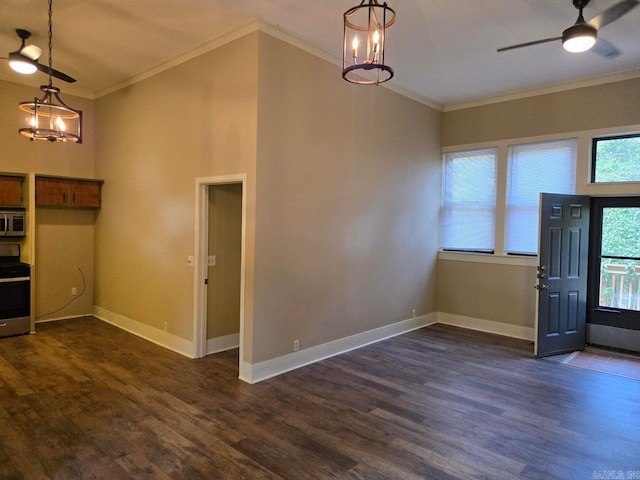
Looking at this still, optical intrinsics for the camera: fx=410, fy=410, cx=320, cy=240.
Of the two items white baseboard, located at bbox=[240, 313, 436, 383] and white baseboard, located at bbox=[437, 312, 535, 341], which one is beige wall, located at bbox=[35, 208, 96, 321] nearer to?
white baseboard, located at bbox=[240, 313, 436, 383]

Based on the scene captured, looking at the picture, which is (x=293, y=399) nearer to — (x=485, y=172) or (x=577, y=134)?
(x=485, y=172)

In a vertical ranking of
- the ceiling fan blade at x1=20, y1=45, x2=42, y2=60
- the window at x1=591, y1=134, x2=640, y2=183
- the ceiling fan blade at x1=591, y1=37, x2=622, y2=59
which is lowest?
the window at x1=591, y1=134, x2=640, y2=183

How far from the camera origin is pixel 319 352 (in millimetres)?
4754

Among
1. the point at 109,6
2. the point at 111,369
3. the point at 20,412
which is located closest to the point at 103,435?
the point at 20,412

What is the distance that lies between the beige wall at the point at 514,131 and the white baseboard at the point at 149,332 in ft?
13.3

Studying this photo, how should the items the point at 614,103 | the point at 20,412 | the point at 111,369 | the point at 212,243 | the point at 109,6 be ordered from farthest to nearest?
the point at 614,103 < the point at 212,243 < the point at 111,369 < the point at 109,6 < the point at 20,412

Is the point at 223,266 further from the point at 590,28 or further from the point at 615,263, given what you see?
the point at 615,263

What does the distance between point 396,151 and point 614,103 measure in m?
2.76

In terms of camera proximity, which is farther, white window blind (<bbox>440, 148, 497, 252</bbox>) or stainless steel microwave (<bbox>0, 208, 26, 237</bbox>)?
white window blind (<bbox>440, 148, 497, 252</bbox>)

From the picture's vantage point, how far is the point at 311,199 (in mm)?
4562

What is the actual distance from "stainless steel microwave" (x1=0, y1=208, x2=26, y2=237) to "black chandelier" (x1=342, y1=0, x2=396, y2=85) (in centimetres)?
478

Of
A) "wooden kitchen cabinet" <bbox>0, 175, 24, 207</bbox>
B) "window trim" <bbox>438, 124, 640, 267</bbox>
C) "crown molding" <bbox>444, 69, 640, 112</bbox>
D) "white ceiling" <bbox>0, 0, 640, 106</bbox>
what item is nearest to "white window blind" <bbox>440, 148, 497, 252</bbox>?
"window trim" <bbox>438, 124, 640, 267</bbox>

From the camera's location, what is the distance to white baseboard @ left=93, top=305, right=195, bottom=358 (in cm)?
485

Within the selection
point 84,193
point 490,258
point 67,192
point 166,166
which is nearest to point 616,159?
point 490,258
